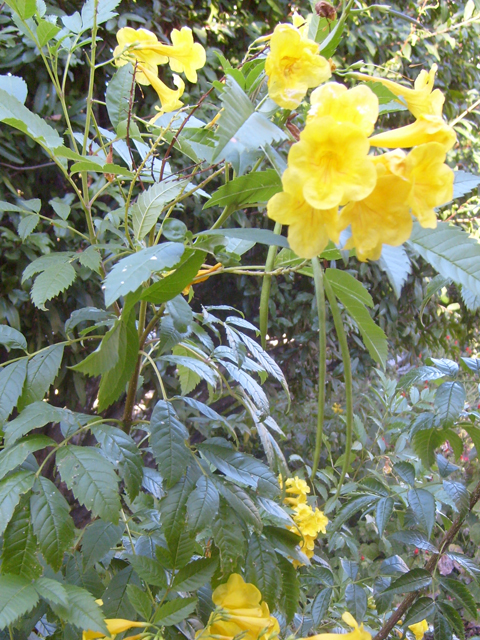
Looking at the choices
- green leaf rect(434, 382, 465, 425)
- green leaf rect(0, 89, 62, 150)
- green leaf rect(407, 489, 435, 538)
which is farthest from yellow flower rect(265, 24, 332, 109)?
green leaf rect(407, 489, 435, 538)

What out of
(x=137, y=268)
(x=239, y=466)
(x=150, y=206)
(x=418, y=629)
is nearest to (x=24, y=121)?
(x=150, y=206)

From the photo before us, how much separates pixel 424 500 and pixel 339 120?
0.72 metres

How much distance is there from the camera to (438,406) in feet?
2.74

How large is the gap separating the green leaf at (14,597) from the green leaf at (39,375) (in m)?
0.22

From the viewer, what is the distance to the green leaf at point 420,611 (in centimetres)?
88

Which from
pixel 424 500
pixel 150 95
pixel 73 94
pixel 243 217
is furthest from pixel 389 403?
pixel 73 94

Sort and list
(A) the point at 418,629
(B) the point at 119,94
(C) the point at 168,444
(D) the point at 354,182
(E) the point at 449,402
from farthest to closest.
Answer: (A) the point at 418,629, (E) the point at 449,402, (B) the point at 119,94, (C) the point at 168,444, (D) the point at 354,182

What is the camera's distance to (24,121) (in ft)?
1.76

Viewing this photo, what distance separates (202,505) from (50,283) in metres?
0.32

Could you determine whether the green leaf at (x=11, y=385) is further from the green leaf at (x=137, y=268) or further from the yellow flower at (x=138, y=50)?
the yellow flower at (x=138, y=50)

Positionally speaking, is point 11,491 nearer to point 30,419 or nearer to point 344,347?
point 30,419

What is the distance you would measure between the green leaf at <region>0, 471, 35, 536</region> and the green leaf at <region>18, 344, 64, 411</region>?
12 cm

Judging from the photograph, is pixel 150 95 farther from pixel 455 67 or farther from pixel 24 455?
pixel 455 67

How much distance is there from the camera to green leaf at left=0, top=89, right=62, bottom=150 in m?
0.51
